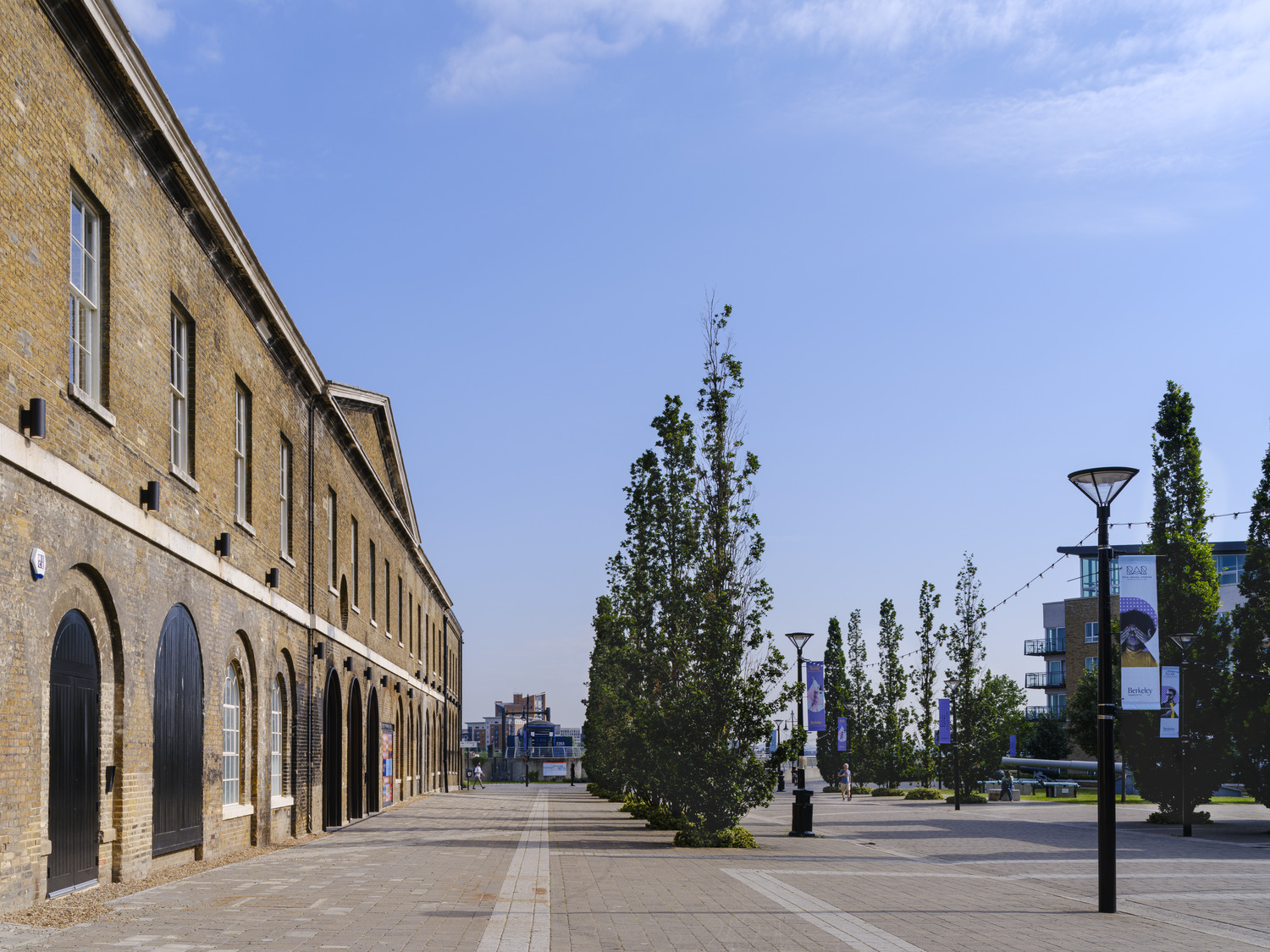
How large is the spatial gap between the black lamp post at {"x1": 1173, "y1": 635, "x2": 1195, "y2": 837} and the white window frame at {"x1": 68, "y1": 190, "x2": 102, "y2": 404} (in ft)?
77.0

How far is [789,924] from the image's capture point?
11.0 metres

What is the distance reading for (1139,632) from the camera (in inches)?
713

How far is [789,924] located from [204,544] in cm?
947

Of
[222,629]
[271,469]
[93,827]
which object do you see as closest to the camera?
[93,827]

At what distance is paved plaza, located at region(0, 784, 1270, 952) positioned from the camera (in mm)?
9914

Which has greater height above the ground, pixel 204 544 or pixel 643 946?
pixel 204 544

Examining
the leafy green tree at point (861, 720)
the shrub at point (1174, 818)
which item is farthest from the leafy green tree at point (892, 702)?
the shrub at point (1174, 818)

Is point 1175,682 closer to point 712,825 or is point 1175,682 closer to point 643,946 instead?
point 712,825

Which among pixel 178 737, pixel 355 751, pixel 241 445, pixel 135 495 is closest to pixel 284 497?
pixel 241 445

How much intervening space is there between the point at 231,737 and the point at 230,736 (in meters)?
0.05

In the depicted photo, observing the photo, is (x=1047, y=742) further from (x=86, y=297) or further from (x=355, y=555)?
(x=86, y=297)

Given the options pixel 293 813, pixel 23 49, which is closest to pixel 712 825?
pixel 293 813

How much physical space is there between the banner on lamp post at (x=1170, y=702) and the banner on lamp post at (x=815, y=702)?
27.6ft

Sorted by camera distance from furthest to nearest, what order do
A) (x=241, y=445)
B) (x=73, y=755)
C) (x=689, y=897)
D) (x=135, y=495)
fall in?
(x=241, y=445) → (x=135, y=495) → (x=689, y=897) → (x=73, y=755)
